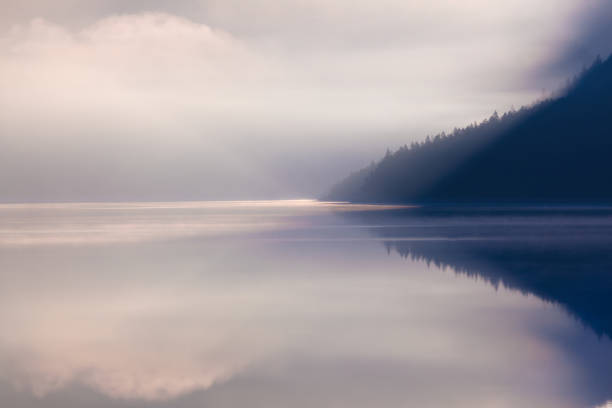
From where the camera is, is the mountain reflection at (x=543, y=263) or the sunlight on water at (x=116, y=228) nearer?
the mountain reflection at (x=543, y=263)

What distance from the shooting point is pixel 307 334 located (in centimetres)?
1405

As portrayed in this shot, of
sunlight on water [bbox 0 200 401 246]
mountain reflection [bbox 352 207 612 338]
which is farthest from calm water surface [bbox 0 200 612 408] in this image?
sunlight on water [bbox 0 200 401 246]

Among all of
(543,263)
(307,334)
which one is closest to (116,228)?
(543,263)

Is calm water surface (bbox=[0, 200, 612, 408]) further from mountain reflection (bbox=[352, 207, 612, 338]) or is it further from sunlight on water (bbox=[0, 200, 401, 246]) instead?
sunlight on water (bbox=[0, 200, 401, 246])

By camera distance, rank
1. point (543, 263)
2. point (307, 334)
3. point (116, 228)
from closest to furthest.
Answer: point (307, 334) < point (543, 263) < point (116, 228)

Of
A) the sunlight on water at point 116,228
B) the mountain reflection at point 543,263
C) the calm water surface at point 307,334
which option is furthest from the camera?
the sunlight on water at point 116,228

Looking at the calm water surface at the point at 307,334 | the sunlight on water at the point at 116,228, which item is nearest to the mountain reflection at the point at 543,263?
the calm water surface at the point at 307,334

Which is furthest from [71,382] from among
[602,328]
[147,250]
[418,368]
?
[147,250]

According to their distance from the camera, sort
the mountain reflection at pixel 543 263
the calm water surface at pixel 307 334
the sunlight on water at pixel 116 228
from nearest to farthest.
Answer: the calm water surface at pixel 307 334, the mountain reflection at pixel 543 263, the sunlight on water at pixel 116 228

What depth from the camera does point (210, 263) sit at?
29.1 m

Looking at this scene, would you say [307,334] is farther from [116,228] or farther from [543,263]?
[116,228]

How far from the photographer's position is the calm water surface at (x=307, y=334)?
9.90 metres

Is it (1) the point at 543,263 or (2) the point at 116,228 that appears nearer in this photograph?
(1) the point at 543,263

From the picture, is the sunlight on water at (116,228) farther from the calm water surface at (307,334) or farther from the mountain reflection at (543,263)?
the mountain reflection at (543,263)
